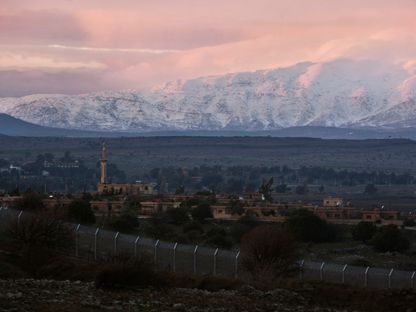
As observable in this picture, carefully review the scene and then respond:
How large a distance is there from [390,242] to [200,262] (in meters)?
26.3

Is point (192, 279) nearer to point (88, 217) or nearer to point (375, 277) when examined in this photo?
point (375, 277)

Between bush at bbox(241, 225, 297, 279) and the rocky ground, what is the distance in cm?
523

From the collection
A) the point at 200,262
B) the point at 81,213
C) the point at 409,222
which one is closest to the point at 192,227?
the point at 81,213

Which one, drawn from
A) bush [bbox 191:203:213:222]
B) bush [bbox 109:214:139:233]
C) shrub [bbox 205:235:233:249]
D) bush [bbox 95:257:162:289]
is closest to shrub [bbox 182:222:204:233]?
bush [bbox 109:214:139:233]

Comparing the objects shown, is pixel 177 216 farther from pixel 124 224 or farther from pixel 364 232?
pixel 124 224

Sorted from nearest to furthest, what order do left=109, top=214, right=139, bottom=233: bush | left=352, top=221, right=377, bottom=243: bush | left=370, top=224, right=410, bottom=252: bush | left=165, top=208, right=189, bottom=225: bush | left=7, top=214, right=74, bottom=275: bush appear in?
1. left=7, top=214, right=74, bottom=275: bush
2. left=109, top=214, right=139, bottom=233: bush
3. left=370, top=224, right=410, bottom=252: bush
4. left=352, top=221, right=377, bottom=243: bush
5. left=165, top=208, right=189, bottom=225: bush

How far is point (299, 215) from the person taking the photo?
6512 centimetres

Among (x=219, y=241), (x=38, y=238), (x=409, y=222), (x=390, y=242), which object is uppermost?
(x=38, y=238)

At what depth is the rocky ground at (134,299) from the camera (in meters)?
20.5

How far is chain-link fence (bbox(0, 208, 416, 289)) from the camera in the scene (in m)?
29.8

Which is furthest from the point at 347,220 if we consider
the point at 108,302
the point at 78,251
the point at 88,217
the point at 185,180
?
the point at 185,180

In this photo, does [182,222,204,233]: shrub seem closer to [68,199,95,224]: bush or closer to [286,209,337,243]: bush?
[286,209,337,243]: bush

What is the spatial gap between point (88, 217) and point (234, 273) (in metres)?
24.6

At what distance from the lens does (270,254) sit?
32531 mm
